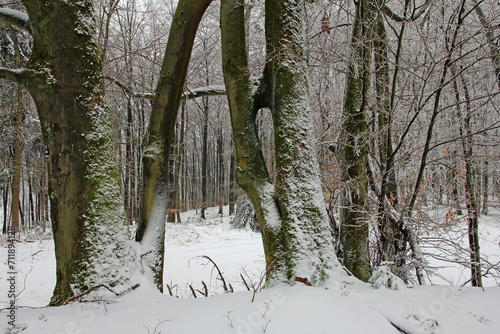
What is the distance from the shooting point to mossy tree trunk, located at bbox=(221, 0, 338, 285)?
2467mm

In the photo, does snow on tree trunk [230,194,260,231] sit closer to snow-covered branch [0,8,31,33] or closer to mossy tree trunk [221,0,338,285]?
mossy tree trunk [221,0,338,285]

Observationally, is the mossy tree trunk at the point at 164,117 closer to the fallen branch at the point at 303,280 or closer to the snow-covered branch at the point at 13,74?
the snow-covered branch at the point at 13,74

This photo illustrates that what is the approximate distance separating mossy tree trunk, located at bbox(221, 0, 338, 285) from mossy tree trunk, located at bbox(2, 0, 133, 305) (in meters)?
1.31

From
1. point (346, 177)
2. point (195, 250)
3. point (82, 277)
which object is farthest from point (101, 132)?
point (195, 250)

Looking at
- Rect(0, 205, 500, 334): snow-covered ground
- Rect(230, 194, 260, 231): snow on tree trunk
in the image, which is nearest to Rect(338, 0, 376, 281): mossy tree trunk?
Rect(0, 205, 500, 334): snow-covered ground

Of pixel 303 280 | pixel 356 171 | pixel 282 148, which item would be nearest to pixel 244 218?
pixel 356 171

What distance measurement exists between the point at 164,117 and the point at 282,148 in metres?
1.37

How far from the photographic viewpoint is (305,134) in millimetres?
2766

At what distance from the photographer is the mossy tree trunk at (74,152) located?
236 cm

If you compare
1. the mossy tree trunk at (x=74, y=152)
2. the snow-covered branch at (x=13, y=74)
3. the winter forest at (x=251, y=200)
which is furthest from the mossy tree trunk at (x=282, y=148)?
the snow-covered branch at (x=13, y=74)

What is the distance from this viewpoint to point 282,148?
2768 mm

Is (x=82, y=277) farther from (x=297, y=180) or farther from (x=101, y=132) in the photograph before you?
(x=297, y=180)

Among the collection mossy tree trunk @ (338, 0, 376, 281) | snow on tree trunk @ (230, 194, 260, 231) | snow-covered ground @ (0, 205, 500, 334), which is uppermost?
mossy tree trunk @ (338, 0, 376, 281)

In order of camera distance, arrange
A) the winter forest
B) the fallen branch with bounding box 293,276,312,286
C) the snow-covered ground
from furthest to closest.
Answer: the fallen branch with bounding box 293,276,312,286 < the winter forest < the snow-covered ground
